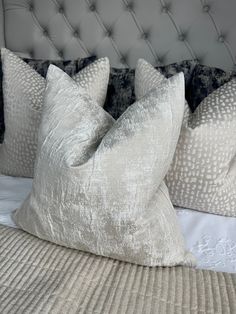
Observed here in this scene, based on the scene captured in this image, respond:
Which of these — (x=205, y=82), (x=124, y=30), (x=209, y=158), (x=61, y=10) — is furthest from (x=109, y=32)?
(x=209, y=158)

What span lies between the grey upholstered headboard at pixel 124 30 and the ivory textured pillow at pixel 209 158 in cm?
42

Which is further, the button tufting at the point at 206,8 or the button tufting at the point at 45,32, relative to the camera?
the button tufting at the point at 45,32

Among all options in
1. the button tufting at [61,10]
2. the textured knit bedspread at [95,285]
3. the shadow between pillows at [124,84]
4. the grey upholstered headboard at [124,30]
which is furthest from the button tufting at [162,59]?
the textured knit bedspread at [95,285]

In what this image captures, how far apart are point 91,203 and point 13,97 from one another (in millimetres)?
555

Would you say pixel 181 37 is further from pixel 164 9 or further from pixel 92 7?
pixel 92 7

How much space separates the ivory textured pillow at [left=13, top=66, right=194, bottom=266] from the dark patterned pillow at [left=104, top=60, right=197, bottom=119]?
17.6 inches

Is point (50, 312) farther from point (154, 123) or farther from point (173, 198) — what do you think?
point (173, 198)

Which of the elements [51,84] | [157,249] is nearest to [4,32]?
[51,84]

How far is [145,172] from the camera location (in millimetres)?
869

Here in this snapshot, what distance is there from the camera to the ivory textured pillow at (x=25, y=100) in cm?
125

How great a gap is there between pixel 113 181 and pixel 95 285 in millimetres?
214

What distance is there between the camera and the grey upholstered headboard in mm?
1469

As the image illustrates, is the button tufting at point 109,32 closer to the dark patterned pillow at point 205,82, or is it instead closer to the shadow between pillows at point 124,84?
the shadow between pillows at point 124,84

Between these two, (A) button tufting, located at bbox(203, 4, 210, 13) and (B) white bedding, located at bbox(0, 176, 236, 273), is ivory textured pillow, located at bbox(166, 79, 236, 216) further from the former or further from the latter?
(A) button tufting, located at bbox(203, 4, 210, 13)
